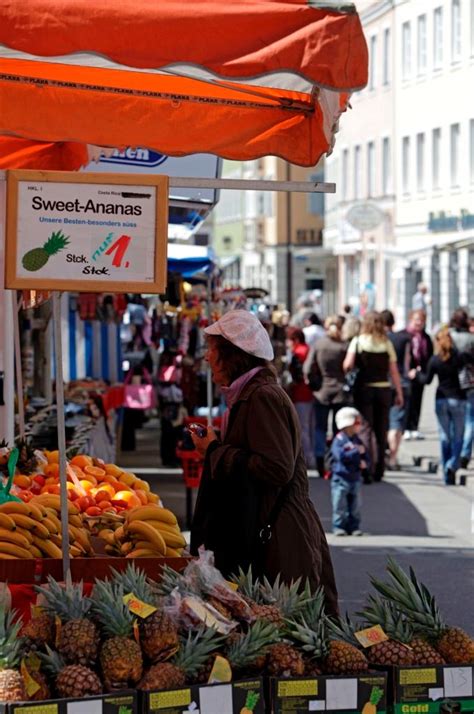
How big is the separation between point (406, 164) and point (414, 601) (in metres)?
51.5

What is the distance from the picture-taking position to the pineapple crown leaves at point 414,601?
5066mm

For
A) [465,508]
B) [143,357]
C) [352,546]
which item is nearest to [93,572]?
[352,546]

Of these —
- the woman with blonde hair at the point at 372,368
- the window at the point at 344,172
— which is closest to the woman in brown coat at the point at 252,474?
the woman with blonde hair at the point at 372,368

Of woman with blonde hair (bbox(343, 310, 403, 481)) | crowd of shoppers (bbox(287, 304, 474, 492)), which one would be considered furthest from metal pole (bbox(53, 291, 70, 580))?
woman with blonde hair (bbox(343, 310, 403, 481))

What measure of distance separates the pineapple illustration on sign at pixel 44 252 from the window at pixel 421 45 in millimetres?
48409

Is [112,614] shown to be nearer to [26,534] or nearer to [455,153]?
[26,534]

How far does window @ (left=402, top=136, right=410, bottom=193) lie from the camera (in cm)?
5560

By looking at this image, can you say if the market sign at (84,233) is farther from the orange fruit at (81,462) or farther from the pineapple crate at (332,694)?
the orange fruit at (81,462)

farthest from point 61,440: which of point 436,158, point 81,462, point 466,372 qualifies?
point 436,158

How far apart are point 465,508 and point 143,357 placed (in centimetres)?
810

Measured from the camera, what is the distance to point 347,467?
13570mm

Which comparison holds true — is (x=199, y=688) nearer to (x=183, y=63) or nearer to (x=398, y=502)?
(x=183, y=63)

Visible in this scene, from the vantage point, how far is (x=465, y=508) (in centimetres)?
1593

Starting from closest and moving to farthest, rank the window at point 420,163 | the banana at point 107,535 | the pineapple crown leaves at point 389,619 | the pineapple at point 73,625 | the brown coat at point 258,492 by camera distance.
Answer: the pineapple at point 73,625
the pineapple crown leaves at point 389,619
the brown coat at point 258,492
the banana at point 107,535
the window at point 420,163
